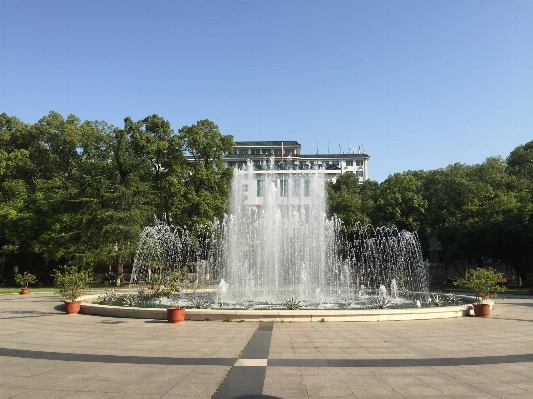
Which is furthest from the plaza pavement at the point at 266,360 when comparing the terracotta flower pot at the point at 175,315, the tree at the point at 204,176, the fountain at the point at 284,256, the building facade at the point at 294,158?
the building facade at the point at 294,158

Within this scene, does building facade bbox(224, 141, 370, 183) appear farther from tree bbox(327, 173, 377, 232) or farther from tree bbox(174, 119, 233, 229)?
tree bbox(174, 119, 233, 229)

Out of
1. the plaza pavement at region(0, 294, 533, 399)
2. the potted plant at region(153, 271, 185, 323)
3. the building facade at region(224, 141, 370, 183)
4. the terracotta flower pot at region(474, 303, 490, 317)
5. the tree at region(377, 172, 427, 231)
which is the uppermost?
the building facade at region(224, 141, 370, 183)

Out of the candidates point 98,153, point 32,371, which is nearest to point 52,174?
point 98,153

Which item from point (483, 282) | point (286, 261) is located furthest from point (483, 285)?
point (286, 261)

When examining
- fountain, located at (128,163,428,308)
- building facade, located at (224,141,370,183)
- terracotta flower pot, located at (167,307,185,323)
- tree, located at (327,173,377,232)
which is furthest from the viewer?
building facade, located at (224,141,370,183)

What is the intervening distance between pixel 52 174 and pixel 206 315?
33387mm

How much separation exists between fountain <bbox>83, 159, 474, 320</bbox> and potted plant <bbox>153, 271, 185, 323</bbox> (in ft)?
1.94


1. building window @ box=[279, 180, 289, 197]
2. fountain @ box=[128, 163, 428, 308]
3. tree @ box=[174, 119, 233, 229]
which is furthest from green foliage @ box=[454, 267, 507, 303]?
tree @ box=[174, 119, 233, 229]

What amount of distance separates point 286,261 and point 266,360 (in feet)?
54.9

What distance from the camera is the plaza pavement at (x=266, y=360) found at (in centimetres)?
631

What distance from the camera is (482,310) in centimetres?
1505

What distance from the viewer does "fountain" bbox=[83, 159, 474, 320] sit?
18.5 meters

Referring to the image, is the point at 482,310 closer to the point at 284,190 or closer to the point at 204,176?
the point at 204,176

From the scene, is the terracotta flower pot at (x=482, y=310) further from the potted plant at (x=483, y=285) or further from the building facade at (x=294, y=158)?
the building facade at (x=294, y=158)
